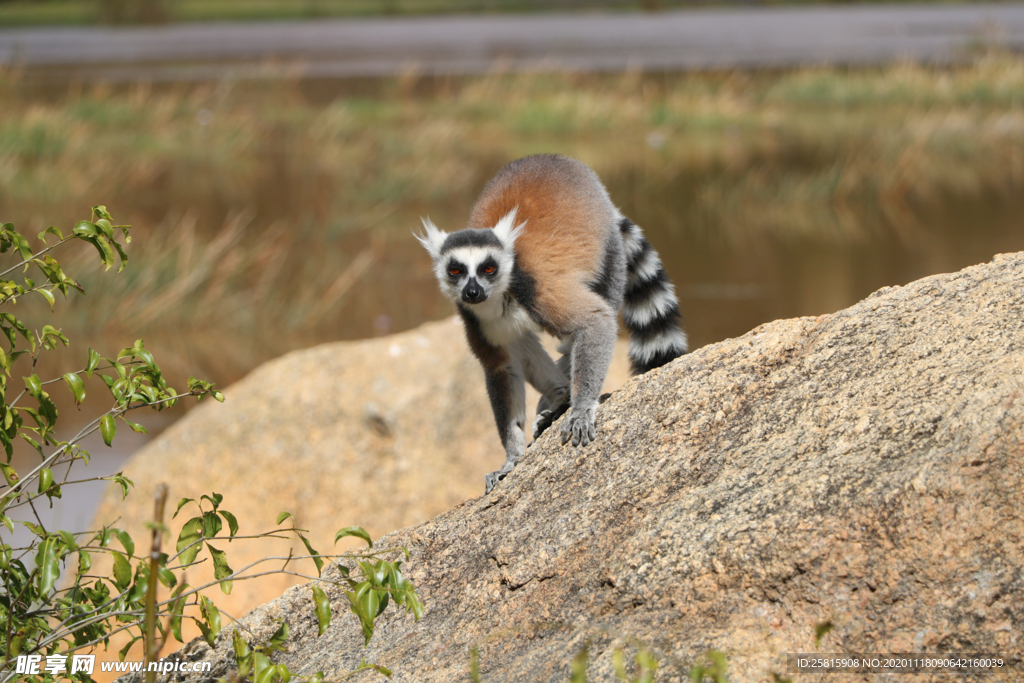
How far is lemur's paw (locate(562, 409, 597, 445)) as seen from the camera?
2.75 m

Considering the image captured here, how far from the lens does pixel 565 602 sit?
220 centimetres

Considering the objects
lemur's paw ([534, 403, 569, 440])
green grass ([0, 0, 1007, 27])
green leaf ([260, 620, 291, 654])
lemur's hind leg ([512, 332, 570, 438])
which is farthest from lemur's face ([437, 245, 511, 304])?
green grass ([0, 0, 1007, 27])

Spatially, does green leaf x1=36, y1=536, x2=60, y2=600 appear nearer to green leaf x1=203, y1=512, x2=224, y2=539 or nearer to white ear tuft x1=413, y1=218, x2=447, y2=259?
green leaf x1=203, y1=512, x2=224, y2=539

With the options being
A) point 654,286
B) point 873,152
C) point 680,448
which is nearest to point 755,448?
point 680,448

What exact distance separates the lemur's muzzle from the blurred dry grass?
19.1ft

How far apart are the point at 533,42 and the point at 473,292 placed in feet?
90.3

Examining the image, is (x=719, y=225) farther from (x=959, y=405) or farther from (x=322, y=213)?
(x=959, y=405)

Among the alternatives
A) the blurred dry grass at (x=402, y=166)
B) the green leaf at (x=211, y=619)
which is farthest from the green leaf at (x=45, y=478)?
the blurred dry grass at (x=402, y=166)

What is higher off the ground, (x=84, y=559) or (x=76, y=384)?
(x=76, y=384)

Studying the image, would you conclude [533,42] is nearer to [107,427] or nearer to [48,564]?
[107,427]

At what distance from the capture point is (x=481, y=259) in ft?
10.7

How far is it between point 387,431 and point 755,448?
3.26 metres

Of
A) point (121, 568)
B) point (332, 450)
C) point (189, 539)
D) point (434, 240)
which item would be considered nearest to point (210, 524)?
point (189, 539)

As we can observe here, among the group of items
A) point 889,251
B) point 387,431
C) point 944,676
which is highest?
point 889,251
